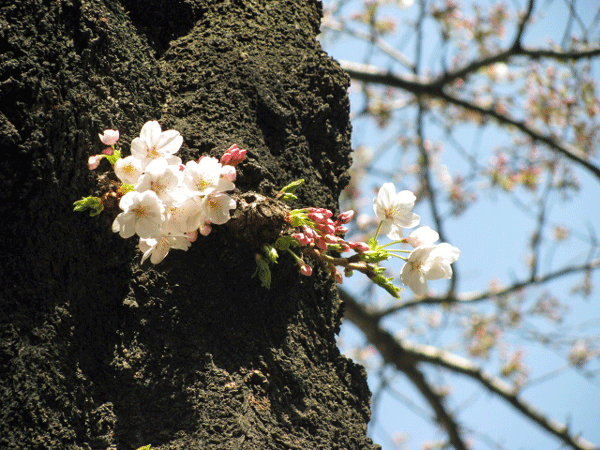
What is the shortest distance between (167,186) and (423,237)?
1.93ft

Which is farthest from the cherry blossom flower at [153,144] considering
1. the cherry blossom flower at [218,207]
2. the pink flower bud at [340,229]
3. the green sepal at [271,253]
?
the pink flower bud at [340,229]

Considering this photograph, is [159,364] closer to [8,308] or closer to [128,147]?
[8,308]

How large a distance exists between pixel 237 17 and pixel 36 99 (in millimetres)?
626

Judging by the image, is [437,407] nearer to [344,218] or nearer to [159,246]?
[344,218]

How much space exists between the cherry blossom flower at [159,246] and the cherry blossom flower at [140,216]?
62 mm

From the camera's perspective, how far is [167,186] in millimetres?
1058

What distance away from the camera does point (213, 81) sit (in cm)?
134

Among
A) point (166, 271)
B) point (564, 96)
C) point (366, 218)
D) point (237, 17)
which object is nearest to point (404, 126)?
point (366, 218)

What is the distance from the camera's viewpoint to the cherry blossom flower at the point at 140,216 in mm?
1002

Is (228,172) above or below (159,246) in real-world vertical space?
above

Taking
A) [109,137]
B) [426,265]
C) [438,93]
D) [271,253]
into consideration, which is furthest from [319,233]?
[438,93]

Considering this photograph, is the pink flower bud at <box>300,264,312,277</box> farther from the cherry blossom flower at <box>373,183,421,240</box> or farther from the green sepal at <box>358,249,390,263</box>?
the cherry blossom flower at <box>373,183,421,240</box>

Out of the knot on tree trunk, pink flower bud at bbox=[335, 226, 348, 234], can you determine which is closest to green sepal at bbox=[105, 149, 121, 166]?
the knot on tree trunk

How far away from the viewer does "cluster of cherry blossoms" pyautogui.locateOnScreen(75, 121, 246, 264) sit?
1.04 metres
